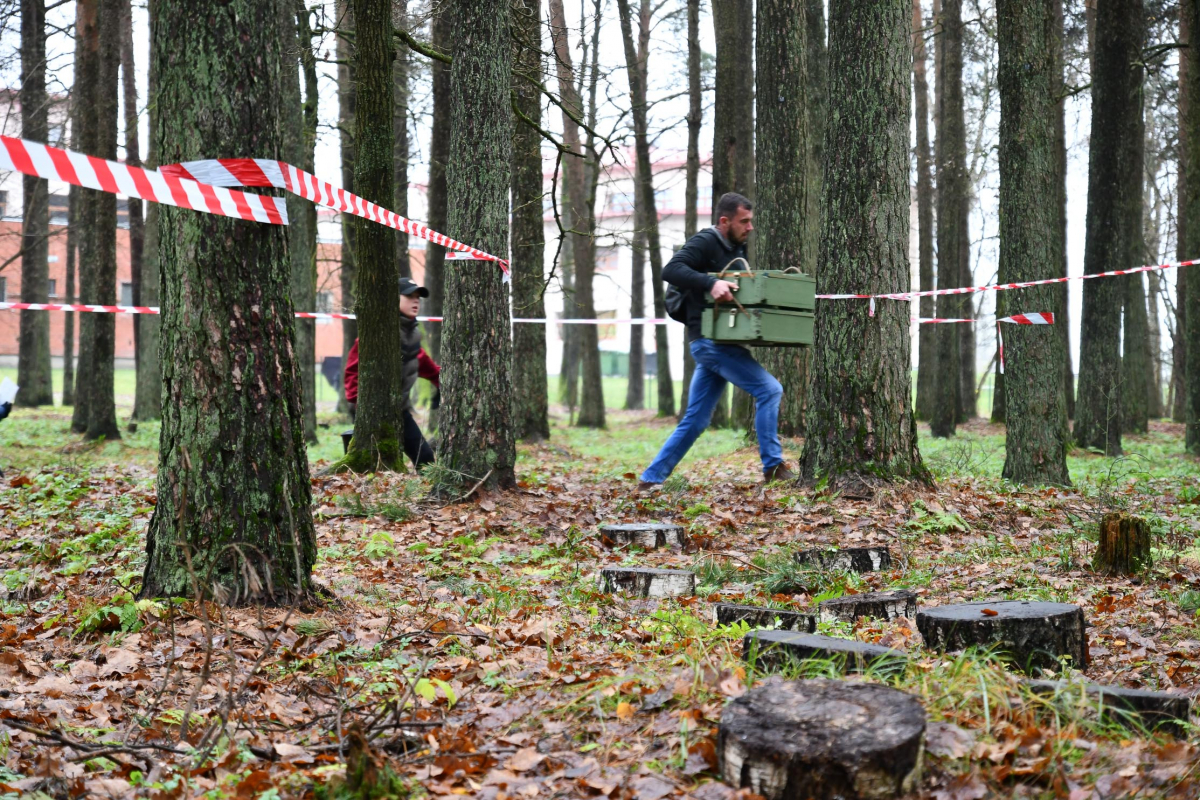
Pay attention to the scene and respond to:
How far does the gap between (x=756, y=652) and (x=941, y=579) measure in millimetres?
2417

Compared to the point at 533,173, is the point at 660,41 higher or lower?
higher

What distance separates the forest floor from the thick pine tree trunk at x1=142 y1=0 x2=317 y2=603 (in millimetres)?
328

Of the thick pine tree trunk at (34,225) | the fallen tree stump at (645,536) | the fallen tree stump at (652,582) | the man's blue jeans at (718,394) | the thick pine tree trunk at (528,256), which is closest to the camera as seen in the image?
the fallen tree stump at (652,582)

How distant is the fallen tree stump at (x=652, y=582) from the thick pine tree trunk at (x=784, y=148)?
23.4 ft

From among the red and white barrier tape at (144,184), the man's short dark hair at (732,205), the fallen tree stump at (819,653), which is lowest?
the fallen tree stump at (819,653)

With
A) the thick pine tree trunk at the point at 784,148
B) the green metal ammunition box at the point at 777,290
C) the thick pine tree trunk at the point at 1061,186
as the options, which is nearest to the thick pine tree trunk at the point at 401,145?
the thick pine tree trunk at the point at 784,148

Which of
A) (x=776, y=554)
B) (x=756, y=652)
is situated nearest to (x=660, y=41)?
(x=776, y=554)

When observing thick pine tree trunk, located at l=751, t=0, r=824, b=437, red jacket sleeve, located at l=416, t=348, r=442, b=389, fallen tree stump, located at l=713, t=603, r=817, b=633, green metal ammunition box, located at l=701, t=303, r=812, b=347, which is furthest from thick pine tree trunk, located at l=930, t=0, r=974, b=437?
fallen tree stump, located at l=713, t=603, r=817, b=633

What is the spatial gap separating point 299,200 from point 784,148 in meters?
6.38

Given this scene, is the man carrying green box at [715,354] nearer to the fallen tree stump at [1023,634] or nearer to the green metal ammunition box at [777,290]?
the green metal ammunition box at [777,290]

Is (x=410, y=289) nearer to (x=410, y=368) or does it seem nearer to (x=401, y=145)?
(x=410, y=368)

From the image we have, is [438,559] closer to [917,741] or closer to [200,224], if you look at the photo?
[200,224]

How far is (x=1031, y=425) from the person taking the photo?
30.1 feet

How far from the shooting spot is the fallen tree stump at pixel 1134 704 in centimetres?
321
